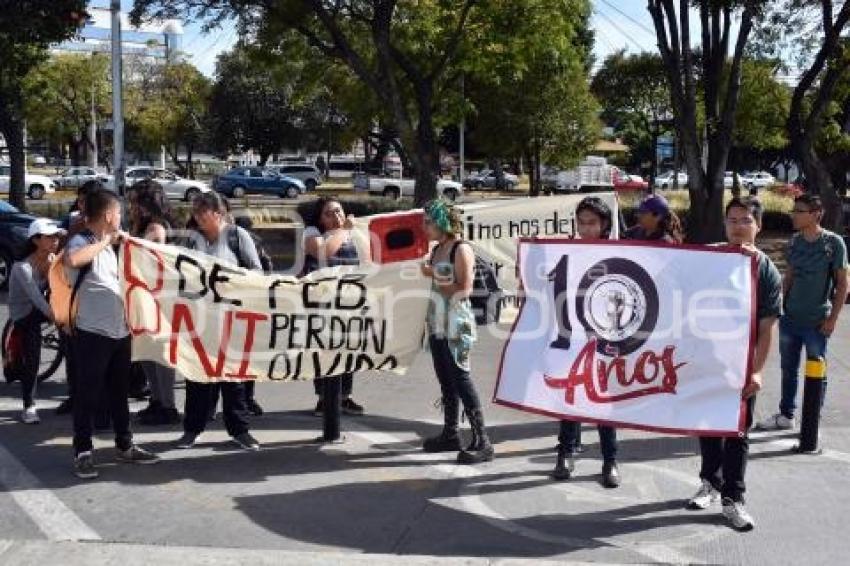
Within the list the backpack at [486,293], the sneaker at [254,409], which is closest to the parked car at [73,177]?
the backpack at [486,293]

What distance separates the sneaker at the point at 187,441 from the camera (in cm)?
680

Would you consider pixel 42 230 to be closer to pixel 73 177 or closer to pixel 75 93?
pixel 73 177

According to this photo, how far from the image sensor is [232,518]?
17.9ft

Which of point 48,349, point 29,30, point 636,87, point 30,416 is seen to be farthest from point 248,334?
point 636,87

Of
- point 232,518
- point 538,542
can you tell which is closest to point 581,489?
point 538,542

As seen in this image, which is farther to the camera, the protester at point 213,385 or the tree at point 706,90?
the tree at point 706,90

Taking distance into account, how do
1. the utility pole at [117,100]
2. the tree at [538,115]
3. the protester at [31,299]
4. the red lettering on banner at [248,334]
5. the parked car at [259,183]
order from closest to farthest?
the red lettering on banner at [248,334] < the protester at [31,299] < the utility pole at [117,100] < the tree at [538,115] < the parked car at [259,183]

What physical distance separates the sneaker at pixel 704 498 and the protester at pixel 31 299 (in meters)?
4.86

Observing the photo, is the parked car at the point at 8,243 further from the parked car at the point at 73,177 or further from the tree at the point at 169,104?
the tree at the point at 169,104

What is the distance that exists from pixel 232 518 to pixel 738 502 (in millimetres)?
2700

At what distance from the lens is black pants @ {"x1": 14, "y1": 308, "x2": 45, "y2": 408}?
299 inches

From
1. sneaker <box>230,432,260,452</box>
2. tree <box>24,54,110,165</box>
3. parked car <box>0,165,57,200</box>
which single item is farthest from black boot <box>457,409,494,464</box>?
tree <box>24,54,110,165</box>

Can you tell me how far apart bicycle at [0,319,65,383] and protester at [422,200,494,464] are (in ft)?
12.0

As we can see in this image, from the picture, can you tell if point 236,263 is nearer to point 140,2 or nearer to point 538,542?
point 538,542
